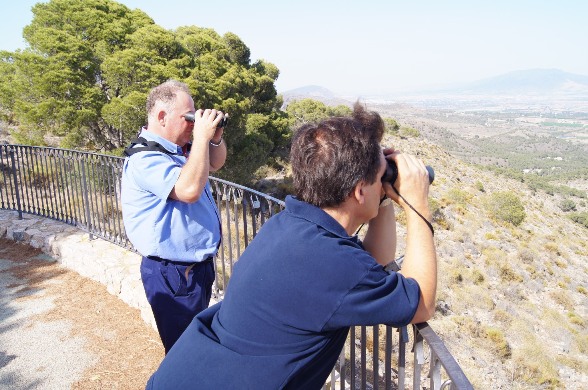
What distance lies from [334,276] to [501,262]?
2744 cm

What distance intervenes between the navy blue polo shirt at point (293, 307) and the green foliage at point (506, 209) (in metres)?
36.8

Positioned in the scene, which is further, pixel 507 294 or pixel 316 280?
pixel 507 294

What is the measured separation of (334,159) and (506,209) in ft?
125

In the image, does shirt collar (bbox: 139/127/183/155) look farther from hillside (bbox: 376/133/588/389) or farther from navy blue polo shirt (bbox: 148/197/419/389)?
hillside (bbox: 376/133/588/389)

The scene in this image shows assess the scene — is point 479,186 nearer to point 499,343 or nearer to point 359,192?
point 499,343

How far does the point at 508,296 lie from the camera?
73.7 feet

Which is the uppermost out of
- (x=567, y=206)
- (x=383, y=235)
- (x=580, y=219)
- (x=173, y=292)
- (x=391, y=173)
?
(x=391, y=173)

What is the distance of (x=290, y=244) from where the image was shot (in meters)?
1.27

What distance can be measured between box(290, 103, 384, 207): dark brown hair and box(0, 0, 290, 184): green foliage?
14636mm

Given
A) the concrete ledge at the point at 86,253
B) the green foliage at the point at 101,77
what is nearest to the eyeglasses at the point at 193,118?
the concrete ledge at the point at 86,253

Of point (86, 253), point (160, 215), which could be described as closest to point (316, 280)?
point (160, 215)

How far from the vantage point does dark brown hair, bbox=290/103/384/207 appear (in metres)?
1.33

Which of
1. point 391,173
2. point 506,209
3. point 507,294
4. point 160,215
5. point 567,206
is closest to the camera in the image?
point 391,173

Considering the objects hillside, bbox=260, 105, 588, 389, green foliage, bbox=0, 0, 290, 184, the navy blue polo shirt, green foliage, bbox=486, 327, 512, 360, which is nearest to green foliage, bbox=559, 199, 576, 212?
hillside, bbox=260, 105, 588, 389
